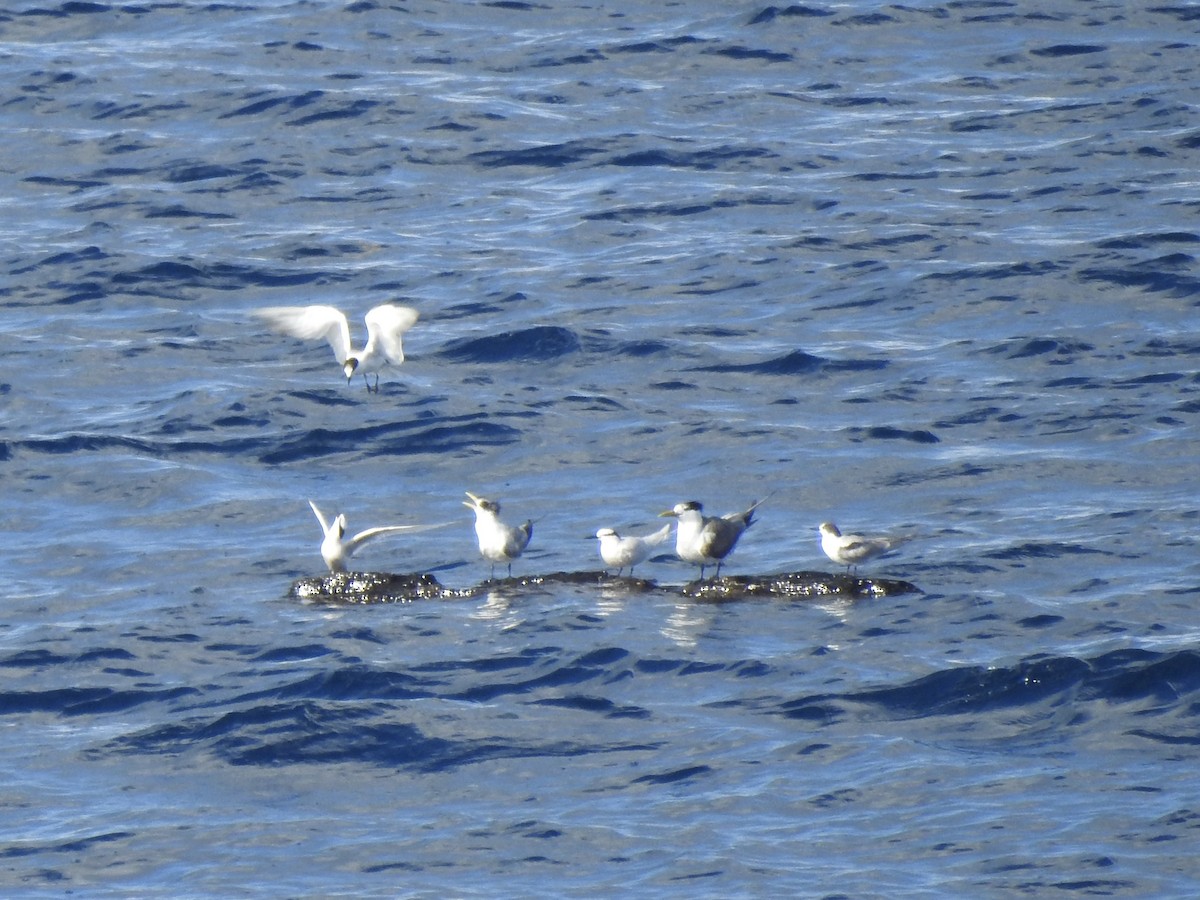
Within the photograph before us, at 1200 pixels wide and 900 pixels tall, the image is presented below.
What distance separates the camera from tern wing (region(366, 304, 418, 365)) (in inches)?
797

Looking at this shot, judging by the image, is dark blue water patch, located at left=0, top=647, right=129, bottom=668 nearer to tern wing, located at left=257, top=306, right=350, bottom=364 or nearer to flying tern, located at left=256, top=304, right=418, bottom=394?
flying tern, located at left=256, top=304, right=418, bottom=394

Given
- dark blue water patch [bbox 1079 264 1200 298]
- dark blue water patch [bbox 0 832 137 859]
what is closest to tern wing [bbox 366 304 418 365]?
dark blue water patch [bbox 0 832 137 859]

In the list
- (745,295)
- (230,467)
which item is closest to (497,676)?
(230,467)

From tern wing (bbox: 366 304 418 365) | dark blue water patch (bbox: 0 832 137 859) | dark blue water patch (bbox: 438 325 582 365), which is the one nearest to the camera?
dark blue water patch (bbox: 0 832 137 859)

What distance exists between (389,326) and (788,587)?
5974 millimetres

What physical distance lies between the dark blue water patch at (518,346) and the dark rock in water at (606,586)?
7.36 meters

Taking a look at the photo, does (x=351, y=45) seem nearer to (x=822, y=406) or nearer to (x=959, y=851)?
(x=822, y=406)

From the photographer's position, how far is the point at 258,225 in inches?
1091

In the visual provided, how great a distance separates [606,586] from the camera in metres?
16.2

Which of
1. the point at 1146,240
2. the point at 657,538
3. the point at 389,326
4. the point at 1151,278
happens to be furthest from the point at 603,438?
the point at 1146,240

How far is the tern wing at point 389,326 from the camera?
66.4ft

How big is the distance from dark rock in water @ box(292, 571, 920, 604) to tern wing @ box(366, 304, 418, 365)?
14.4 ft

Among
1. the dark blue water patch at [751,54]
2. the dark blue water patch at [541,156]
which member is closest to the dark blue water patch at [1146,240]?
the dark blue water patch at [541,156]

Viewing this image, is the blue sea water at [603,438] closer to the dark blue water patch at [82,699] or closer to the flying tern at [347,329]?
the dark blue water patch at [82,699]
